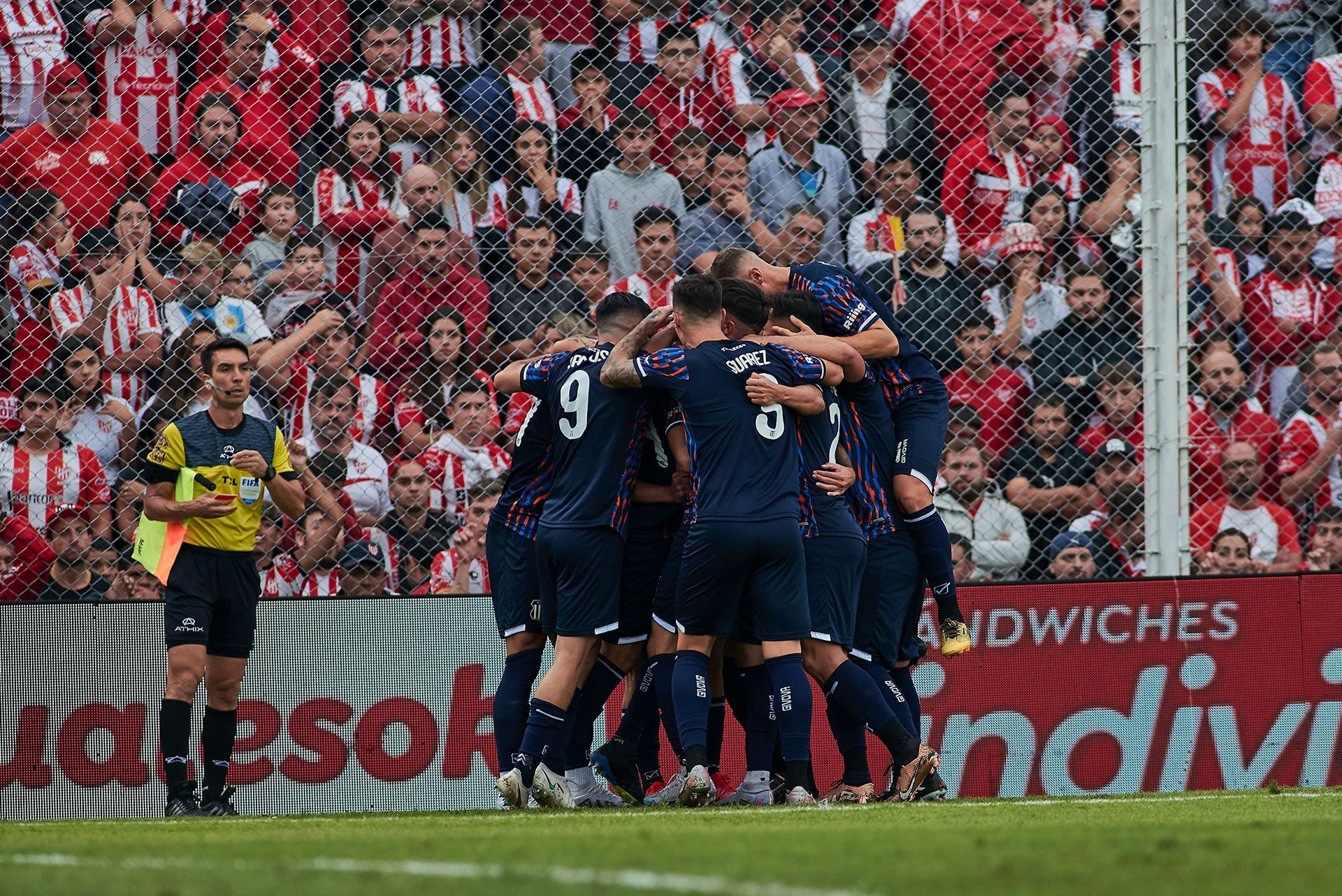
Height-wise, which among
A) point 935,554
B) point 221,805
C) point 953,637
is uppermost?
point 935,554

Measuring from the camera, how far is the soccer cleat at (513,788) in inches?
245

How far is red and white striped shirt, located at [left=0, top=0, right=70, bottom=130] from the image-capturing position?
8984 millimetres

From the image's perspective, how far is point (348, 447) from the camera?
8477 mm

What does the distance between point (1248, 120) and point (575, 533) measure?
19.2 feet

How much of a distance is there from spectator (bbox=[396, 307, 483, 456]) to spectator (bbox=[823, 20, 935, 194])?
2.30 m

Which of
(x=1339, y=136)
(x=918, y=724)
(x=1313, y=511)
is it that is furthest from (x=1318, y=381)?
(x=918, y=724)

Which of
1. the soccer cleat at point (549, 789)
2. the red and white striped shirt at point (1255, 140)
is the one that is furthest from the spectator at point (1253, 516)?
the soccer cleat at point (549, 789)

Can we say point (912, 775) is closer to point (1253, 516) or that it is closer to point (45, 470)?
point (1253, 516)

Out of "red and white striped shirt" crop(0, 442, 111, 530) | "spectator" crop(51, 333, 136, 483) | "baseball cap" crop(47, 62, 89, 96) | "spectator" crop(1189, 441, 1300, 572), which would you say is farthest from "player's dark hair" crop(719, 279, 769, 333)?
"baseball cap" crop(47, 62, 89, 96)

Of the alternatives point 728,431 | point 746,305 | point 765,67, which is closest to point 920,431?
point 746,305

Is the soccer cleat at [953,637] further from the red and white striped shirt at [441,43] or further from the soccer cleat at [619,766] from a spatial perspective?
the red and white striped shirt at [441,43]

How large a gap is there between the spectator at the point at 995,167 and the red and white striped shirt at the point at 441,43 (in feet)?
9.57

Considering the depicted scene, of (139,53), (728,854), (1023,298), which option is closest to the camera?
(728,854)

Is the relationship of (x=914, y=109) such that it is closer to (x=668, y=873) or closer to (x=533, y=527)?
(x=533, y=527)
